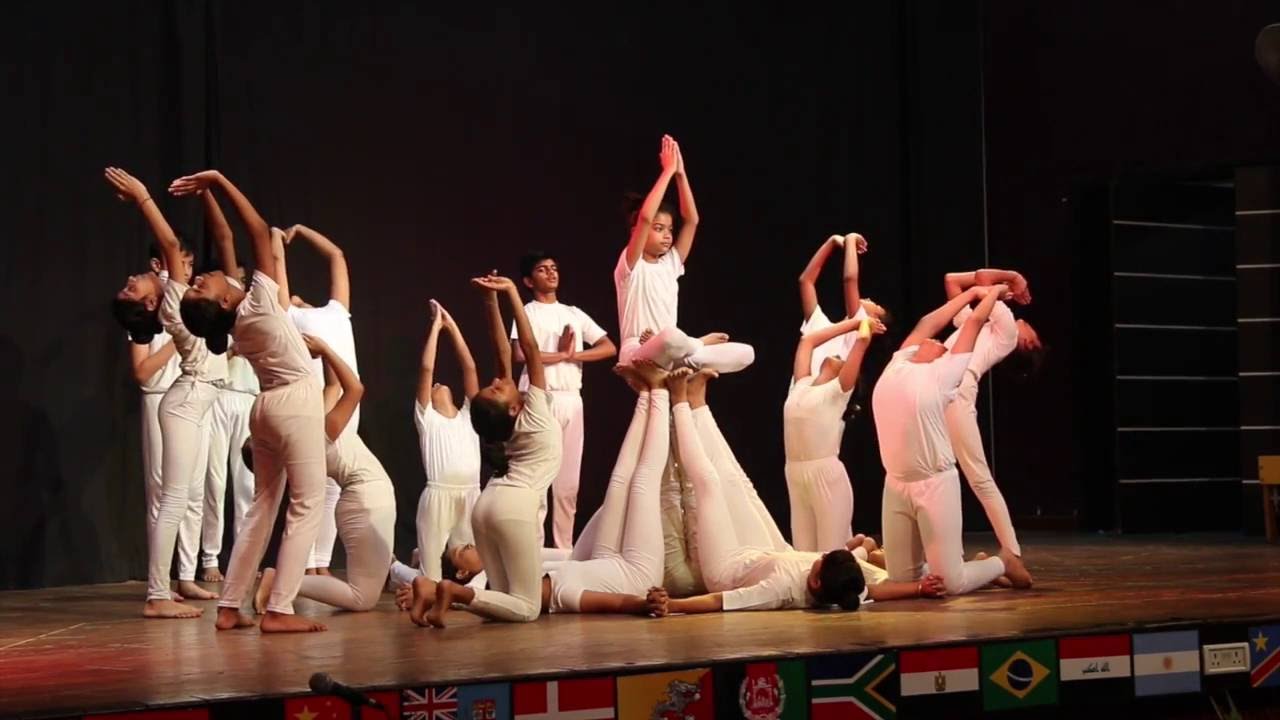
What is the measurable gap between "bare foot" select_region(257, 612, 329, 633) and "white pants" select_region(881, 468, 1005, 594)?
2.10 m

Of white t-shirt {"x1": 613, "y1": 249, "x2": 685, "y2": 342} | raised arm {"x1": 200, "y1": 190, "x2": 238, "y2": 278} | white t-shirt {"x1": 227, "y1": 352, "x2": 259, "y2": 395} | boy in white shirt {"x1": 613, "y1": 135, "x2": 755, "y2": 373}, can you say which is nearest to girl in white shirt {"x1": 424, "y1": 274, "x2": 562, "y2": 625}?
raised arm {"x1": 200, "y1": 190, "x2": 238, "y2": 278}

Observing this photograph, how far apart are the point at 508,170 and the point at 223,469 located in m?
2.36

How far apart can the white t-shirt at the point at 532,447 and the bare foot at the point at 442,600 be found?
413 mm

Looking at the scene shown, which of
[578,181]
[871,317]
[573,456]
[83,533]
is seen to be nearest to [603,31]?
[578,181]

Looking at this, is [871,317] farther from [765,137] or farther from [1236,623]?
[765,137]

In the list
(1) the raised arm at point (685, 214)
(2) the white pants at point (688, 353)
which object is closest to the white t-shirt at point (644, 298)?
(1) the raised arm at point (685, 214)

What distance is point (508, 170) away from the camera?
8414 millimetres

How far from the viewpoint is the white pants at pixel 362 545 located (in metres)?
5.50

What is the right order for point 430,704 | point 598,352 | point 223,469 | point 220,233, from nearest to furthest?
point 430,704
point 220,233
point 223,469
point 598,352

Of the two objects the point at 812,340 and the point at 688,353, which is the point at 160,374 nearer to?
the point at 688,353

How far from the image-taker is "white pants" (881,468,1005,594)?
5.56 m

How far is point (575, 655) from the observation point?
13.0ft

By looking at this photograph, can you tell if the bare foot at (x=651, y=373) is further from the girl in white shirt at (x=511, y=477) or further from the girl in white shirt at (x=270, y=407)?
the girl in white shirt at (x=270, y=407)

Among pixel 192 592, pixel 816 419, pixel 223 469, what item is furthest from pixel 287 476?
pixel 223 469
